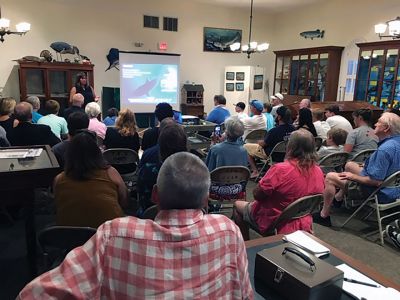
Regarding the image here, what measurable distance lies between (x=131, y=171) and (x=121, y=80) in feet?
16.6

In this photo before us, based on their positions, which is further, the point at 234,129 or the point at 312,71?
the point at 312,71

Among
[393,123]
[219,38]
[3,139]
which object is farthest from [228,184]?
[219,38]

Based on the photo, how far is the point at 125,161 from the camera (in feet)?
11.9

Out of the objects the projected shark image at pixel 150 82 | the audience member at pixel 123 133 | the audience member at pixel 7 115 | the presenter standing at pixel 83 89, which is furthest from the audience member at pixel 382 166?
the projected shark image at pixel 150 82

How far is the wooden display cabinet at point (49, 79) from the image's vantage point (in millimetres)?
7047

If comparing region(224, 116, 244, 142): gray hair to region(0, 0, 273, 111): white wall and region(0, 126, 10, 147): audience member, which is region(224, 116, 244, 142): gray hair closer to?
region(0, 126, 10, 147): audience member

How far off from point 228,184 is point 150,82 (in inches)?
242

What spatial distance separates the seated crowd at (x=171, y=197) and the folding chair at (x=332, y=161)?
0.19m

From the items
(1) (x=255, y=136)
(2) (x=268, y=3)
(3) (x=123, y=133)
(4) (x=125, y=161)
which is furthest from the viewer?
(2) (x=268, y=3)

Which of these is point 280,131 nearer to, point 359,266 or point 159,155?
point 159,155

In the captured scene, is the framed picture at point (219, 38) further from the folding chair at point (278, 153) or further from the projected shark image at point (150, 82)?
the folding chair at point (278, 153)

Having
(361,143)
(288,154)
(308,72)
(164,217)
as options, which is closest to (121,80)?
(308,72)

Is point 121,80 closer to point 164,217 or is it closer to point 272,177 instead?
point 272,177

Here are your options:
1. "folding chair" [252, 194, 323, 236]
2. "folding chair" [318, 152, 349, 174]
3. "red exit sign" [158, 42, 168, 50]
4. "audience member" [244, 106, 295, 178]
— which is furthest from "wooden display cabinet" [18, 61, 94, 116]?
"folding chair" [252, 194, 323, 236]
